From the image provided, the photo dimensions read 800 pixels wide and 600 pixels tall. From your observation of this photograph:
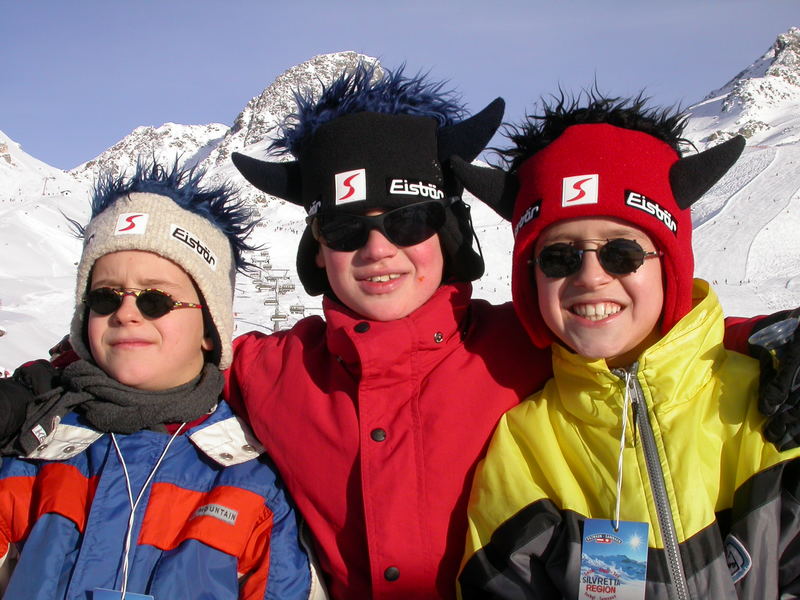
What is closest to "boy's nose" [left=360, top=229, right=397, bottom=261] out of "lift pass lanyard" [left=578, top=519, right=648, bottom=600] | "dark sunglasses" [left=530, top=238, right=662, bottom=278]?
"dark sunglasses" [left=530, top=238, right=662, bottom=278]

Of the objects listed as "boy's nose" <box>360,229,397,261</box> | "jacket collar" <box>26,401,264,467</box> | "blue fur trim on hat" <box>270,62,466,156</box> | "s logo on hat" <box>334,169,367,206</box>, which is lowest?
"jacket collar" <box>26,401,264,467</box>

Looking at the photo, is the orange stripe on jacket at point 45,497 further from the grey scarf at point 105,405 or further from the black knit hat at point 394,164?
the black knit hat at point 394,164

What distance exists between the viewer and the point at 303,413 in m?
1.90

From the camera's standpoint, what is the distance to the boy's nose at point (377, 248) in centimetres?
189

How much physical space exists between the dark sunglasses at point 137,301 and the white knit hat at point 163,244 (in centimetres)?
14

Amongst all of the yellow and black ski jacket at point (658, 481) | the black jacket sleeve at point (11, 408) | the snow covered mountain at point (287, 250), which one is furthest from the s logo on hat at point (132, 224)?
the yellow and black ski jacket at point (658, 481)

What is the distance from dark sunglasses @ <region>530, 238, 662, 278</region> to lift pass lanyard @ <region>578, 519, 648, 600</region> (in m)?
0.63

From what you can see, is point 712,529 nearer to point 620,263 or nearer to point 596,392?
point 596,392

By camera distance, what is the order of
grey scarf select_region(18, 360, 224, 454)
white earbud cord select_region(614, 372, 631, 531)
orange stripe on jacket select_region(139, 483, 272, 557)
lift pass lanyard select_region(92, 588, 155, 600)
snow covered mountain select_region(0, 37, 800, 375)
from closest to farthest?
white earbud cord select_region(614, 372, 631, 531)
lift pass lanyard select_region(92, 588, 155, 600)
orange stripe on jacket select_region(139, 483, 272, 557)
grey scarf select_region(18, 360, 224, 454)
snow covered mountain select_region(0, 37, 800, 375)

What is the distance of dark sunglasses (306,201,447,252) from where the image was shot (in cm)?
192

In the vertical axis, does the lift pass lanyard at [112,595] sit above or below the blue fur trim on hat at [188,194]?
below

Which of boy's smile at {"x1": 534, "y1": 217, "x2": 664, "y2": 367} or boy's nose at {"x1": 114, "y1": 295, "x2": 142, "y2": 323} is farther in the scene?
boy's nose at {"x1": 114, "y1": 295, "x2": 142, "y2": 323}

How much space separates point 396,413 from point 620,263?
746 mm

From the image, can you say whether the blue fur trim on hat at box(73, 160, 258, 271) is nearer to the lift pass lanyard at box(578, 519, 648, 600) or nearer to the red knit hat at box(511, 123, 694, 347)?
the red knit hat at box(511, 123, 694, 347)
